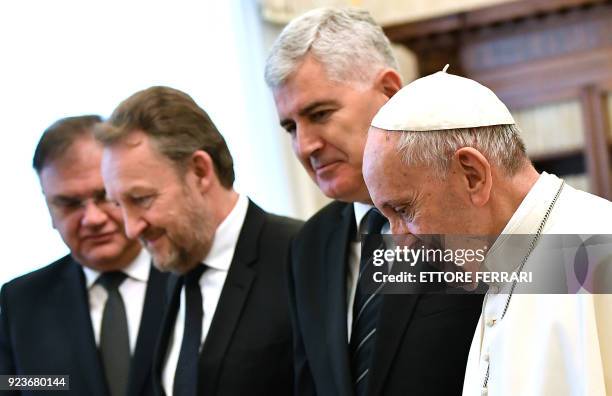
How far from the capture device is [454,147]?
1.96m

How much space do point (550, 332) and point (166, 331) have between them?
1.51 meters

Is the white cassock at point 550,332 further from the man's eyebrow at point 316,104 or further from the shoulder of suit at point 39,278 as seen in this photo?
the shoulder of suit at point 39,278

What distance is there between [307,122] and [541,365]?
109 centimetres

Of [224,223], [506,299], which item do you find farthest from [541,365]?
[224,223]

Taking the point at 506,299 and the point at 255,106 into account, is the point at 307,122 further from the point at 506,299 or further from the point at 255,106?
the point at 255,106

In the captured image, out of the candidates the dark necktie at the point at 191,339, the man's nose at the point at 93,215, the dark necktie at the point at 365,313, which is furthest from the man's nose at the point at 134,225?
the dark necktie at the point at 365,313

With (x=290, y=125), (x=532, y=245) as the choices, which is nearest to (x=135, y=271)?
(x=290, y=125)

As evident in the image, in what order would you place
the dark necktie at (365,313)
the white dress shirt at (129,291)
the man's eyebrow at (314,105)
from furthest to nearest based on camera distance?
the white dress shirt at (129,291) < the man's eyebrow at (314,105) < the dark necktie at (365,313)

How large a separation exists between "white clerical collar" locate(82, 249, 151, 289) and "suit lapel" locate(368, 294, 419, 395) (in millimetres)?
1175

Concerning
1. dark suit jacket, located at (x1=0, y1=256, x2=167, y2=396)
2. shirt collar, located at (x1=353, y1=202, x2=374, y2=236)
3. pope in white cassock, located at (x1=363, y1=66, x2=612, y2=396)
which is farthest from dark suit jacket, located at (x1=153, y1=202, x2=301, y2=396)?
pope in white cassock, located at (x1=363, y1=66, x2=612, y2=396)

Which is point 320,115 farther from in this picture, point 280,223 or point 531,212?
point 531,212

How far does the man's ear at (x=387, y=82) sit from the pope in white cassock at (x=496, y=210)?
2.13 feet

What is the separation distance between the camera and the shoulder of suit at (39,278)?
10.9 feet

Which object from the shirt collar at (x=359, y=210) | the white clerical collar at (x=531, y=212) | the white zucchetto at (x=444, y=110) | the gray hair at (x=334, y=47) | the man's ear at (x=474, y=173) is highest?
the gray hair at (x=334, y=47)
